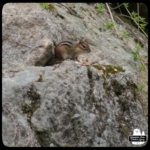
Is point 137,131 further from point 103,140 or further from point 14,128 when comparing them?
point 14,128

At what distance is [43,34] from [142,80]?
1964 millimetres

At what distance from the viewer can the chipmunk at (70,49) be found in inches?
206

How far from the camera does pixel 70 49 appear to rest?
549 cm

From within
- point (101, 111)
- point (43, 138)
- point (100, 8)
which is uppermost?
point (100, 8)

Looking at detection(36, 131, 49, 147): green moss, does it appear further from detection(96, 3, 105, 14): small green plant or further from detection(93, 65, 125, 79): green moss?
detection(96, 3, 105, 14): small green plant

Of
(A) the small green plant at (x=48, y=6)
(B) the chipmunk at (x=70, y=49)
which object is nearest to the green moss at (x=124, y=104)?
(B) the chipmunk at (x=70, y=49)

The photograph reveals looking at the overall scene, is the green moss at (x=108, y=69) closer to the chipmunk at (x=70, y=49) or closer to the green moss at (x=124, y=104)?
the green moss at (x=124, y=104)

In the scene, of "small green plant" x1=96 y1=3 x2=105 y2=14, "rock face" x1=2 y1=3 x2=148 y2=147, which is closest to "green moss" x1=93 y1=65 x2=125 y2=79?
"rock face" x1=2 y1=3 x2=148 y2=147

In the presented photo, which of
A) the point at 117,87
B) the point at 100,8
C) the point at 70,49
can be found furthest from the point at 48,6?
the point at 117,87

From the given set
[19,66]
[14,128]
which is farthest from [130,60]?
[14,128]

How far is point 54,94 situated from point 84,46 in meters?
1.53

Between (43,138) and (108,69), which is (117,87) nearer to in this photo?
(108,69)

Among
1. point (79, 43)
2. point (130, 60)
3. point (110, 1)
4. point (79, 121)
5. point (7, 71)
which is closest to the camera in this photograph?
point (79, 121)

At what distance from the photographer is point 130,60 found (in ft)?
20.3
